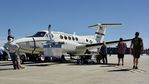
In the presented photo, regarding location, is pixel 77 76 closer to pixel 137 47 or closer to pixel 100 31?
pixel 137 47

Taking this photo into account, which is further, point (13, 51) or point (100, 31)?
point (100, 31)

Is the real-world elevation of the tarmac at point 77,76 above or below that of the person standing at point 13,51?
below

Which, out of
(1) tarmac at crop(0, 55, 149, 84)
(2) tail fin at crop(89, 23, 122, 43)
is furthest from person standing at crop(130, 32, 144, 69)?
(2) tail fin at crop(89, 23, 122, 43)

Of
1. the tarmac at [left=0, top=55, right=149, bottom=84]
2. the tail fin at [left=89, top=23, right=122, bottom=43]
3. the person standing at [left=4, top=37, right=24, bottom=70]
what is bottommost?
the tarmac at [left=0, top=55, right=149, bottom=84]

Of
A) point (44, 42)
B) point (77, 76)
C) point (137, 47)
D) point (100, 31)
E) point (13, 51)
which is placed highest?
point (100, 31)

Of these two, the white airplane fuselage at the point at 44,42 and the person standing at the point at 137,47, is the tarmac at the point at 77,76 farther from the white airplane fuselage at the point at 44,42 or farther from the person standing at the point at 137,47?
the white airplane fuselage at the point at 44,42

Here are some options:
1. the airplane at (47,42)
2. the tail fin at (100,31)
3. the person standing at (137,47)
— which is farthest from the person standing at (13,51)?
the tail fin at (100,31)

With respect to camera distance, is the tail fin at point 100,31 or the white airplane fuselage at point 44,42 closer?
the white airplane fuselage at point 44,42

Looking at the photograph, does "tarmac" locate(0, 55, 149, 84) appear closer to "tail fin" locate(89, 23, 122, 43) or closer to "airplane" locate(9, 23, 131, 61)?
"airplane" locate(9, 23, 131, 61)

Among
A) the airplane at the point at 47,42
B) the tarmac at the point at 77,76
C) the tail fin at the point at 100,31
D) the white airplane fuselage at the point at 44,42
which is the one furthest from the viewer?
the tail fin at the point at 100,31

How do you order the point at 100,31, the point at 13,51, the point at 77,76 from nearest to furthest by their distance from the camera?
the point at 77,76 < the point at 13,51 < the point at 100,31

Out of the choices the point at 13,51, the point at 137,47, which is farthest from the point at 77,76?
the point at 13,51

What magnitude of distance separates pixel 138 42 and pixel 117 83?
257 inches

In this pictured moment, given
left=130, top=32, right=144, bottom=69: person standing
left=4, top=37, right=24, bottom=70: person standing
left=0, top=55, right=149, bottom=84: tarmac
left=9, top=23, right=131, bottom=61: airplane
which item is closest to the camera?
left=0, top=55, right=149, bottom=84: tarmac
